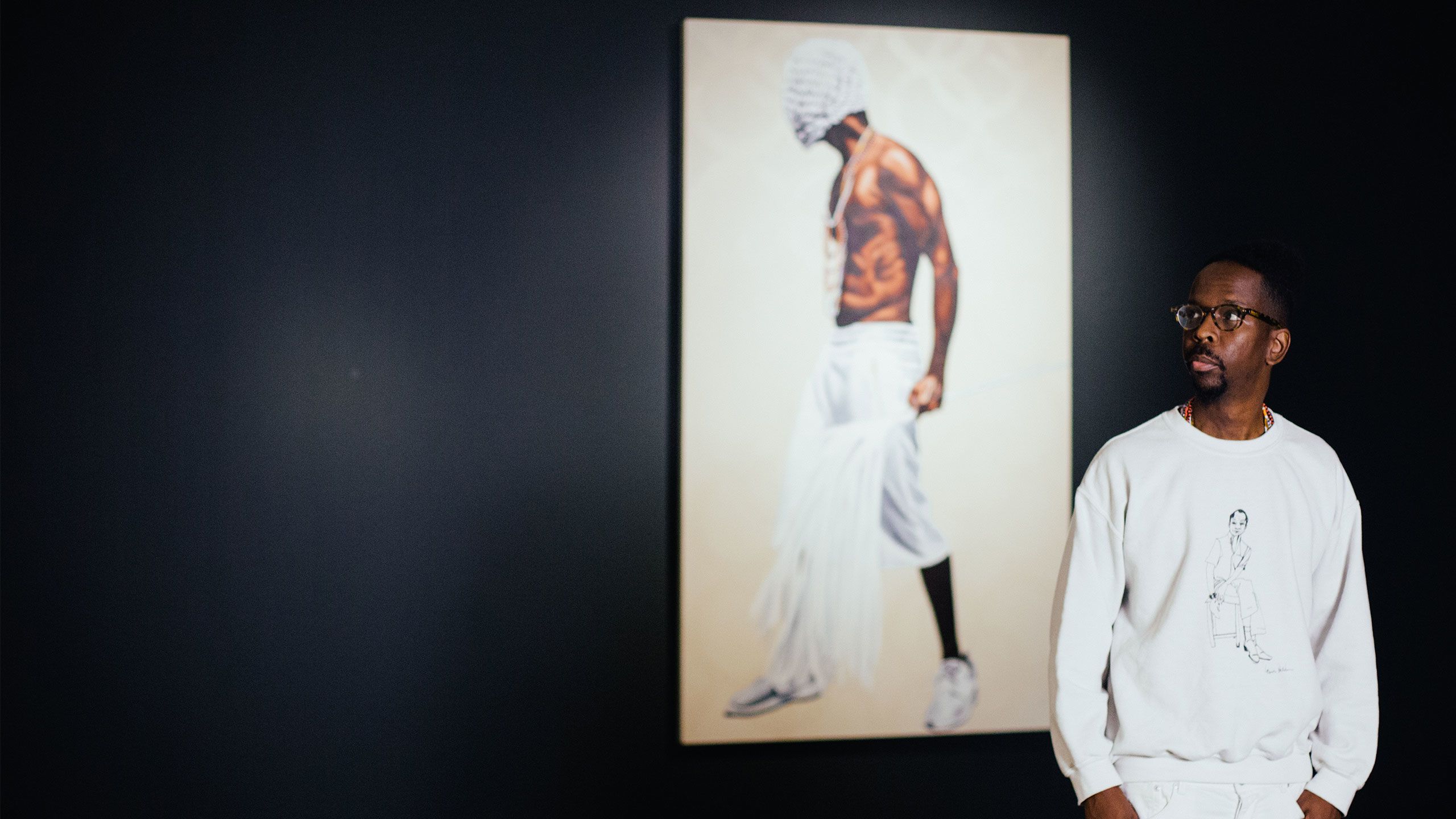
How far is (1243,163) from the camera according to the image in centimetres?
281

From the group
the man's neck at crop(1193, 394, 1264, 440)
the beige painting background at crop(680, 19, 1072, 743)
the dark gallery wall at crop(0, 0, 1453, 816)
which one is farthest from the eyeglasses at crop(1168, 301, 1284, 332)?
the dark gallery wall at crop(0, 0, 1453, 816)

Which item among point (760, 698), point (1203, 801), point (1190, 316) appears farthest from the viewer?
point (760, 698)

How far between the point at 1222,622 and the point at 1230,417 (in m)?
0.35

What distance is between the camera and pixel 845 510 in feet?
8.52

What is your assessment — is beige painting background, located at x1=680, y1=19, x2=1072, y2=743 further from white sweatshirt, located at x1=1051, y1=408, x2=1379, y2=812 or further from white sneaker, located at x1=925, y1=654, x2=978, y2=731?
white sweatshirt, located at x1=1051, y1=408, x2=1379, y2=812

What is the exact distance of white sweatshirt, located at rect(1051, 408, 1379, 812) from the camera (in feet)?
5.64

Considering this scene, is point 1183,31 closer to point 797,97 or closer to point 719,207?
point 797,97

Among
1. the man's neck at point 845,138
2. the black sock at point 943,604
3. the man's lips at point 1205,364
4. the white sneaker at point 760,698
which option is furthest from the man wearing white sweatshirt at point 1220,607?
the man's neck at point 845,138

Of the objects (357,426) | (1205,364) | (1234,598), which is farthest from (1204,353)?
(357,426)

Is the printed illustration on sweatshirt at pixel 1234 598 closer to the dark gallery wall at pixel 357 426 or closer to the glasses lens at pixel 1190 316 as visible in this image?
the glasses lens at pixel 1190 316

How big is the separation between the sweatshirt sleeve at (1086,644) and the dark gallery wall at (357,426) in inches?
39.2

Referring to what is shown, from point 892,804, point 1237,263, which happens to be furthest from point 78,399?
point 1237,263

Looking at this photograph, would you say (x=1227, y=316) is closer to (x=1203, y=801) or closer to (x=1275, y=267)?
(x=1275, y=267)

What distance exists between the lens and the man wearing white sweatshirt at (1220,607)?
1.72m
